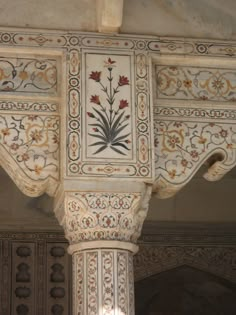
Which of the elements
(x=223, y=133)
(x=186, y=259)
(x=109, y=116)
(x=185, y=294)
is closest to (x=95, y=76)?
(x=109, y=116)

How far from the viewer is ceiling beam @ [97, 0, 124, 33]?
5133 millimetres

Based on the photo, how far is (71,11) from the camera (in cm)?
534

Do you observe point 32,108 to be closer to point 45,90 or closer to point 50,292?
point 45,90

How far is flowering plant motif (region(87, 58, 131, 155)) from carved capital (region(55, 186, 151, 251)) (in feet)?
0.92

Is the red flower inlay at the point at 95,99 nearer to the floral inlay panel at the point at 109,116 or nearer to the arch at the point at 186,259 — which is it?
the floral inlay panel at the point at 109,116

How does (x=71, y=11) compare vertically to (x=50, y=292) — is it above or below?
above

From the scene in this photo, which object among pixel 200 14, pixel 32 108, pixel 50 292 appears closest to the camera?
pixel 32 108

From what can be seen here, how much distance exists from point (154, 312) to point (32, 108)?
2.89 m

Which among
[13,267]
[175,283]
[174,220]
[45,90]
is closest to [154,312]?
[175,283]

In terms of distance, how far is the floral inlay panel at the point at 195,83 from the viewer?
5.33 meters

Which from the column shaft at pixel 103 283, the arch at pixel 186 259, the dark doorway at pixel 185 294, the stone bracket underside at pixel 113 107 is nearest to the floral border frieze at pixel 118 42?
the stone bracket underside at pixel 113 107

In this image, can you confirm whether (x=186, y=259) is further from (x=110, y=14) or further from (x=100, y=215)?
(x=110, y=14)

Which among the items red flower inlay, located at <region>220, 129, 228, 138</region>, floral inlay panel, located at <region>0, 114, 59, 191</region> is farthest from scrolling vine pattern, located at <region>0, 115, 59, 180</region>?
red flower inlay, located at <region>220, 129, 228, 138</region>

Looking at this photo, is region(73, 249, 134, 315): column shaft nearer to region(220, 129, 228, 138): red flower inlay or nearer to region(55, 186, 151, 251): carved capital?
region(55, 186, 151, 251): carved capital
